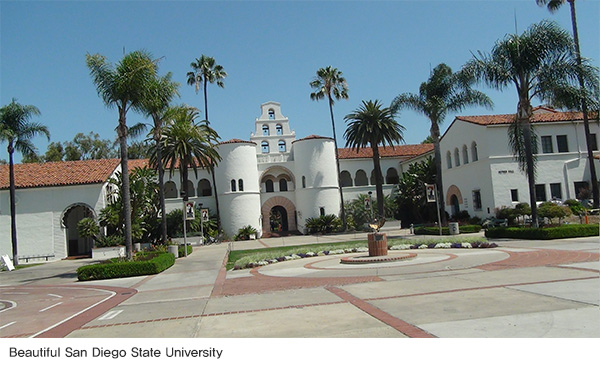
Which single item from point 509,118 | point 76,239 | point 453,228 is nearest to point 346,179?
point 509,118

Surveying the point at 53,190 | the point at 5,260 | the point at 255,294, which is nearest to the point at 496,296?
the point at 255,294

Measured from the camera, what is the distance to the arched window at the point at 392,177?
5184 cm

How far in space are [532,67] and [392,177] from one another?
1166 inches

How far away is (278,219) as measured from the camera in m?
52.5

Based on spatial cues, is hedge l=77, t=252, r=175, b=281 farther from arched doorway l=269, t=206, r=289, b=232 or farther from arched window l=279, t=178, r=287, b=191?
arched window l=279, t=178, r=287, b=191

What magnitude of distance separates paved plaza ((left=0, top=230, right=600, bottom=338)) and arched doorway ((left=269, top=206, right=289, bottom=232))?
32.6m

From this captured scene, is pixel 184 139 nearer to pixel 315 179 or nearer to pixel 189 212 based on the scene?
pixel 189 212

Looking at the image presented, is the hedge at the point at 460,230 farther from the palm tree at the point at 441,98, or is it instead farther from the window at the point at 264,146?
Answer: the window at the point at 264,146

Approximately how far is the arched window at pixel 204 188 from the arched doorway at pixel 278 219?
7301mm

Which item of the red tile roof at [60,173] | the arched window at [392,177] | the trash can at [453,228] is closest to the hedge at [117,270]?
the red tile roof at [60,173]

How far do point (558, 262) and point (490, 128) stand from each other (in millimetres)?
23196

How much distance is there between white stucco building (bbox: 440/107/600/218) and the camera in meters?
33.6

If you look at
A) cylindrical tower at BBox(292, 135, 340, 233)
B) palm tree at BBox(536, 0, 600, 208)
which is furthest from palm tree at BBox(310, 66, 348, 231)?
palm tree at BBox(536, 0, 600, 208)

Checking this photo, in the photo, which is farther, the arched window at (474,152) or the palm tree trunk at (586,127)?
the arched window at (474,152)
